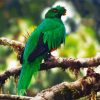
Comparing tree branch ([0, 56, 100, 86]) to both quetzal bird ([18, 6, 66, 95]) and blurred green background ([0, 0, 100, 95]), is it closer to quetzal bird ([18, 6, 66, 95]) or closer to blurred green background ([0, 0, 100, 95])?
quetzal bird ([18, 6, 66, 95])

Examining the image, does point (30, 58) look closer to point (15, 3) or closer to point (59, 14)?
point (59, 14)

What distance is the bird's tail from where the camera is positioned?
4062mm

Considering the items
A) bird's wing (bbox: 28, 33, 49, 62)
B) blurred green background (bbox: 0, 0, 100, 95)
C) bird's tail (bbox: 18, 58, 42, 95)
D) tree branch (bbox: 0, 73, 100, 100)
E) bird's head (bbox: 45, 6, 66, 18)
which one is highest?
blurred green background (bbox: 0, 0, 100, 95)

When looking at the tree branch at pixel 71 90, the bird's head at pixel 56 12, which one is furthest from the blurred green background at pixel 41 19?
the tree branch at pixel 71 90

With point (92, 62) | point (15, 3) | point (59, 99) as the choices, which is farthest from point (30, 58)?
point (15, 3)

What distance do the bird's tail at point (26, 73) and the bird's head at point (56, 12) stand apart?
2.17 feet

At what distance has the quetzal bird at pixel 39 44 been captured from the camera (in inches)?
165

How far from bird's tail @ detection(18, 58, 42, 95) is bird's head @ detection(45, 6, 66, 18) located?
26.1 inches

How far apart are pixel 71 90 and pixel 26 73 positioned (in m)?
0.68

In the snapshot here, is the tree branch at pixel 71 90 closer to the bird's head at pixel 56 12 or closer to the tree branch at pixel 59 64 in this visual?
the tree branch at pixel 59 64

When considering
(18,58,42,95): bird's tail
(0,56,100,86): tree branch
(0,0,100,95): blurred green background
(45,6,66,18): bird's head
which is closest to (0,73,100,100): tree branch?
(18,58,42,95): bird's tail

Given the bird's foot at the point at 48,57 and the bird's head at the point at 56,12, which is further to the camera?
the bird's head at the point at 56,12

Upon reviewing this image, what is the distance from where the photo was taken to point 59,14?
196 inches

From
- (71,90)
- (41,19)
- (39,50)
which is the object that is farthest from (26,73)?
(41,19)
